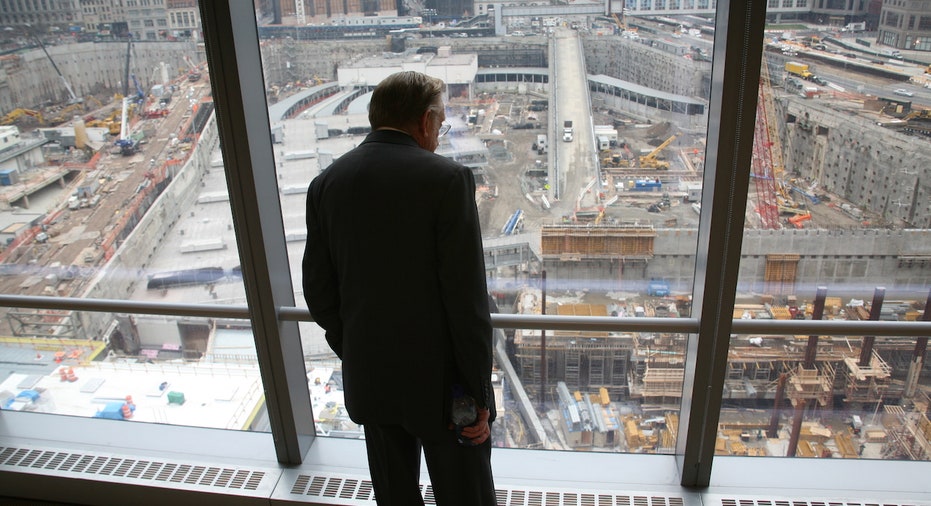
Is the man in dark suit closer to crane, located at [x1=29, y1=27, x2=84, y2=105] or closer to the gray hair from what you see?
the gray hair

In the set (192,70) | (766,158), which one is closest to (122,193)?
(192,70)

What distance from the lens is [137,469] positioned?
8.73 feet

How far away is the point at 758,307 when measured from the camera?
2326 mm

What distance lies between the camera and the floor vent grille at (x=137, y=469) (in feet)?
8.50

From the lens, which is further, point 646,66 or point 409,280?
point 646,66

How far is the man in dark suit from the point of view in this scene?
5.30ft

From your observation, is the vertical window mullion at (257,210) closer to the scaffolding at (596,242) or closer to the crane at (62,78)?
the crane at (62,78)

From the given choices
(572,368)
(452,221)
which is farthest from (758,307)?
(452,221)

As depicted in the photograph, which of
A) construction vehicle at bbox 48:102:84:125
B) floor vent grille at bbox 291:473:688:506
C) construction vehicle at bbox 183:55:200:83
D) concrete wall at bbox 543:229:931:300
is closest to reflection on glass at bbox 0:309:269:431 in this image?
floor vent grille at bbox 291:473:688:506

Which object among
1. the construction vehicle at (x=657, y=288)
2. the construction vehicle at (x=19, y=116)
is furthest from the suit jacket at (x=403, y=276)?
the construction vehicle at (x=19, y=116)

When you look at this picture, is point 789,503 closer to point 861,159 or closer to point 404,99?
point 861,159

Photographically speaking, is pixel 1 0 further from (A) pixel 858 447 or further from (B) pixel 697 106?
(A) pixel 858 447

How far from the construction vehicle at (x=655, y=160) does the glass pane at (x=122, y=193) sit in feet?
5.17

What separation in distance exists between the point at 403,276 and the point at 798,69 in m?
1.51
